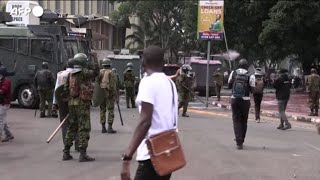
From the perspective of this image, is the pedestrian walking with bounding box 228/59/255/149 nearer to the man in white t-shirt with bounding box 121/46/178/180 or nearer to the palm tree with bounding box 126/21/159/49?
the man in white t-shirt with bounding box 121/46/178/180

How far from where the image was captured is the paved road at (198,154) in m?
8.92

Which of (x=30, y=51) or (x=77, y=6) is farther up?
(x=77, y=6)

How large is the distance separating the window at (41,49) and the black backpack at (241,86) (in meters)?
10.2

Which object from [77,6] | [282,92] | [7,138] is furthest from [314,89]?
[77,6]

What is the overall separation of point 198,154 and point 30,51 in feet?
38.1

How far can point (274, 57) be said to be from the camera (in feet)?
126

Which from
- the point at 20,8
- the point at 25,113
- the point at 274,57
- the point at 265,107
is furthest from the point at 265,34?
the point at 25,113

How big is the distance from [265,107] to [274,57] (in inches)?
564

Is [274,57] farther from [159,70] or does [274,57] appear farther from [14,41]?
[159,70]

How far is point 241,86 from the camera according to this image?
11977 mm

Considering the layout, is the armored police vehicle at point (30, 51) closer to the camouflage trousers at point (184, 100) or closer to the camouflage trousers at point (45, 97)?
the camouflage trousers at point (45, 97)

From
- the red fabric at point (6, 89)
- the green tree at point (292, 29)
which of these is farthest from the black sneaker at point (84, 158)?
the green tree at point (292, 29)

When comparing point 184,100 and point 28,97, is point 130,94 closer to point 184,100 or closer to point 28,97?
point 184,100

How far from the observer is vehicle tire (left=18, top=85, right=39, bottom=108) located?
2069cm
